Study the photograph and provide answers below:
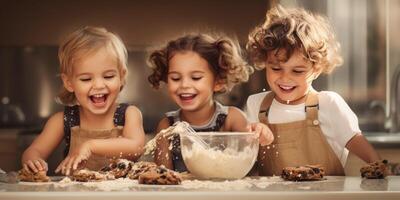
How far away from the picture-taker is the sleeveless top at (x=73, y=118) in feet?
5.04

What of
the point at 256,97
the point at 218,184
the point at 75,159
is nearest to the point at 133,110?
the point at 75,159

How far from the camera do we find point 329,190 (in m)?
1.08

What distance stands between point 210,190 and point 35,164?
571 mm

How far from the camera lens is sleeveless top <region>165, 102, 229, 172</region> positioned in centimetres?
151

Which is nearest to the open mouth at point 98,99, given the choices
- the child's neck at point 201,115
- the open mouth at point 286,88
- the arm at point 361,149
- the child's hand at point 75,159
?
the child's hand at point 75,159

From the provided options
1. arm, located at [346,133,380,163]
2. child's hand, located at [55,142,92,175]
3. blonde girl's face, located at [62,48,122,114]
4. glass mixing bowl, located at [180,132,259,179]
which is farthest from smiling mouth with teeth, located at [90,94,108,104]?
arm, located at [346,133,380,163]

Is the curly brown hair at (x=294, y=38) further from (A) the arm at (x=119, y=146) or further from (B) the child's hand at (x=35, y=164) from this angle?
(B) the child's hand at (x=35, y=164)

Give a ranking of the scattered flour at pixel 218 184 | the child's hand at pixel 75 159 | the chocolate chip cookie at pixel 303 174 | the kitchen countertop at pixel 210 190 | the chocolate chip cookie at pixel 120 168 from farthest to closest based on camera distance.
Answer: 1. the child's hand at pixel 75 159
2. the chocolate chip cookie at pixel 120 168
3. the chocolate chip cookie at pixel 303 174
4. the scattered flour at pixel 218 184
5. the kitchen countertop at pixel 210 190

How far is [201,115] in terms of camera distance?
1.54 meters

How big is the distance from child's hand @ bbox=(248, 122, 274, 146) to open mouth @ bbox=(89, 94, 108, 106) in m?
0.36

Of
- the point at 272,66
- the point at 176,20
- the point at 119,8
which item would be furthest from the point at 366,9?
the point at 119,8

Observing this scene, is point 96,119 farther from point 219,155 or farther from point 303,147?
point 303,147

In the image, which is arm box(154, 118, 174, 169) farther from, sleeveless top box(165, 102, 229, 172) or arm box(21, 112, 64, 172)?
arm box(21, 112, 64, 172)

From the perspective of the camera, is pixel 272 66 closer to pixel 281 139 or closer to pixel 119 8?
pixel 281 139
